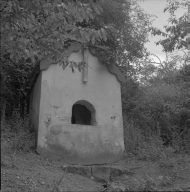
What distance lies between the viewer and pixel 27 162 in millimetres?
7707

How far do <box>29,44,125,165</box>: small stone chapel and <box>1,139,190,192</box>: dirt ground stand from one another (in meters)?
0.59

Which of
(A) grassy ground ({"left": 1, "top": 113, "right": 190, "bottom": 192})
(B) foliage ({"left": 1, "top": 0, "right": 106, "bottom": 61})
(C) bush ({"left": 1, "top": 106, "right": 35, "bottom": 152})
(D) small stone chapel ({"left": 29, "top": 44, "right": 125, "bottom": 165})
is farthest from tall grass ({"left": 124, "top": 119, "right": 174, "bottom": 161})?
(B) foliage ({"left": 1, "top": 0, "right": 106, "bottom": 61})

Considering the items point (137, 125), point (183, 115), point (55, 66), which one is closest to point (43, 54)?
point (55, 66)

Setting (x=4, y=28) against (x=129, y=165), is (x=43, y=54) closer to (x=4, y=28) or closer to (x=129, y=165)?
(x=4, y=28)

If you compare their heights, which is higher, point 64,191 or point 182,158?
point 182,158

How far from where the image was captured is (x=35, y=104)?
963 centimetres

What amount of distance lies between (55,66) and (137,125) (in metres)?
4.21

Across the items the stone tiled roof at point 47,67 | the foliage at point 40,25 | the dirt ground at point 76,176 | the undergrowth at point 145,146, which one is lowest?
the dirt ground at point 76,176

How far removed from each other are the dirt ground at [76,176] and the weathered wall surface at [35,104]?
44.1 inches

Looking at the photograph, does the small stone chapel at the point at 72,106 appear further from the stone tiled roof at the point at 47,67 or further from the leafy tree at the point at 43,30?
the leafy tree at the point at 43,30

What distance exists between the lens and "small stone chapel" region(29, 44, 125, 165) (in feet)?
29.2

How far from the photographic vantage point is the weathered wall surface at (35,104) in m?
9.14

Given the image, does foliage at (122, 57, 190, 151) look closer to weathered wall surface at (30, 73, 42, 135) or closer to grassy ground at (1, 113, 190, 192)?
grassy ground at (1, 113, 190, 192)

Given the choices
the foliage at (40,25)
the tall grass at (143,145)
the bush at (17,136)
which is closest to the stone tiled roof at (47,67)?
the bush at (17,136)
